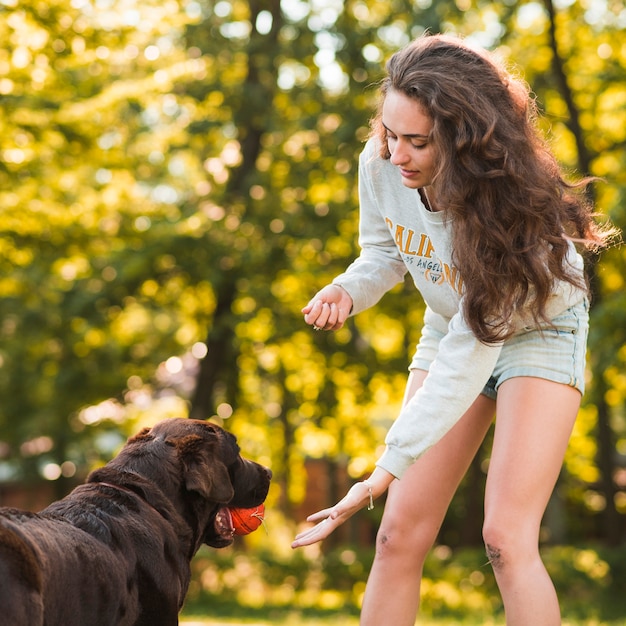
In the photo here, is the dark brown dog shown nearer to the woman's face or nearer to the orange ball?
the orange ball

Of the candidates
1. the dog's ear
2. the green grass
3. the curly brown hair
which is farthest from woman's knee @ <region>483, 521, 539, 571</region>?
the green grass

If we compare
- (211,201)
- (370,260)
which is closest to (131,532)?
(370,260)

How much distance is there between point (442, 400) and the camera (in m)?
3.33

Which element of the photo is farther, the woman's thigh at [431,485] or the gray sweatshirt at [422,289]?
the woman's thigh at [431,485]

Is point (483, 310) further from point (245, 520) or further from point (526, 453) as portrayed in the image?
point (245, 520)

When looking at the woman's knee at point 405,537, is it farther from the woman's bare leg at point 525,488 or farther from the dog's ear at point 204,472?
the dog's ear at point 204,472

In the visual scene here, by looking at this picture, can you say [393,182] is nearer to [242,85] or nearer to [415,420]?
[415,420]

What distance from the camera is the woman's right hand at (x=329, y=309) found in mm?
3572

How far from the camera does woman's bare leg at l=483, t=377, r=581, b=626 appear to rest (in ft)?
10.8

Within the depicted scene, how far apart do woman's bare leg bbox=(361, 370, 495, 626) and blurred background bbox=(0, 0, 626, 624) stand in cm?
767

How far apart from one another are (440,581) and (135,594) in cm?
966

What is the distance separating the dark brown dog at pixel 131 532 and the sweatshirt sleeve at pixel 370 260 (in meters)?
0.82

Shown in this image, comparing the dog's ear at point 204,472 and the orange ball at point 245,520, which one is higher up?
the dog's ear at point 204,472

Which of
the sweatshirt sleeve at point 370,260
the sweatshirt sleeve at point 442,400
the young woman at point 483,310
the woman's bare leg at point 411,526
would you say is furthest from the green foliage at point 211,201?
the sweatshirt sleeve at point 442,400
